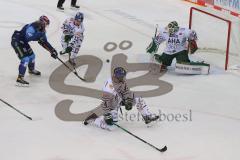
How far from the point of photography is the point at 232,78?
8.63 metres

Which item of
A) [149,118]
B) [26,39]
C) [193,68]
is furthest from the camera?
[193,68]

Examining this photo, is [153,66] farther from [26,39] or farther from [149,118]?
[149,118]

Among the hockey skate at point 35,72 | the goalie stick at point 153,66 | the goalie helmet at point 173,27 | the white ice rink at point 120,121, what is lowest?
the white ice rink at point 120,121

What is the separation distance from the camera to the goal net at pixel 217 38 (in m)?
9.26

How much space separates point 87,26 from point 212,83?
389 cm

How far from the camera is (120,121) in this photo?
6930mm

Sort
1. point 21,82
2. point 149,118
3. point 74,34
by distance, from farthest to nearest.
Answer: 1. point 74,34
2. point 21,82
3. point 149,118

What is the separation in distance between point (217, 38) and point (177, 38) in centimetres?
116

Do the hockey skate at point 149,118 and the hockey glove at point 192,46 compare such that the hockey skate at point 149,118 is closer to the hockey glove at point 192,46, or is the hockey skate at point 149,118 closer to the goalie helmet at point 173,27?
the goalie helmet at point 173,27

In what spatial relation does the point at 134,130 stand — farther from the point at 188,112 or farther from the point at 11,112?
the point at 11,112

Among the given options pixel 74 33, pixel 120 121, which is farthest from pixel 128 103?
pixel 74 33

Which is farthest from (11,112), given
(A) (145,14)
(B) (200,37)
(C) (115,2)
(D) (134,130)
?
(C) (115,2)

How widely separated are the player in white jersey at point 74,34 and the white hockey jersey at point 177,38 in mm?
1309

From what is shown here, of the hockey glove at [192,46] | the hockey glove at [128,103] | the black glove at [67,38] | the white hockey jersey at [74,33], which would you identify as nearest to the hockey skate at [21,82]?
the white hockey jersey at [74,33]
